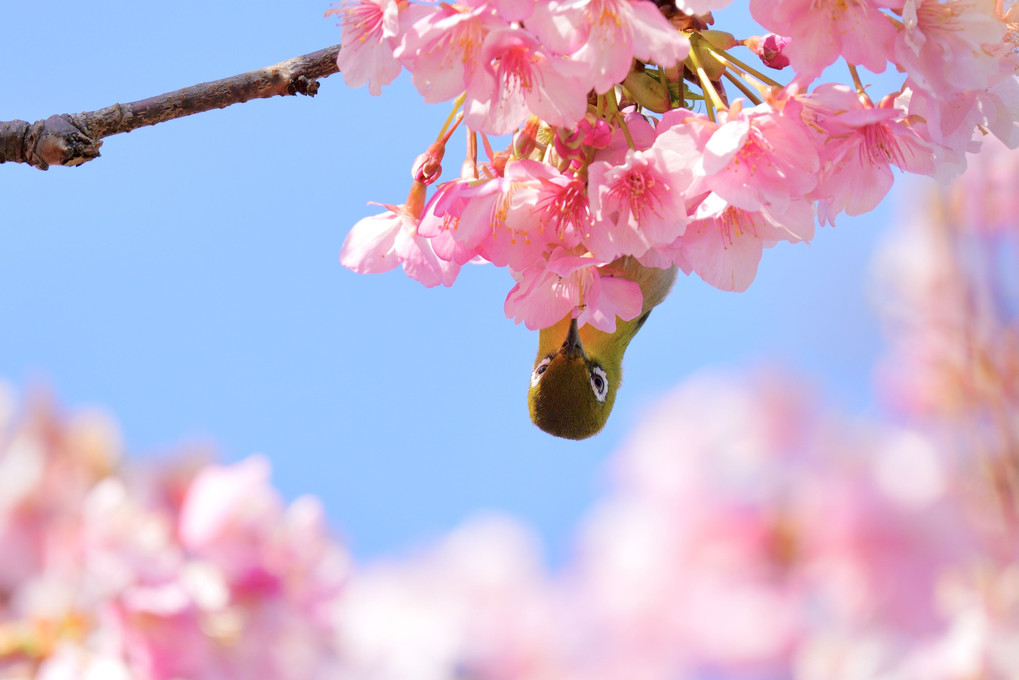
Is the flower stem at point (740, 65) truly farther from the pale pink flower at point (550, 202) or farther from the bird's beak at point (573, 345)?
the bird's beak at point (573, 345)

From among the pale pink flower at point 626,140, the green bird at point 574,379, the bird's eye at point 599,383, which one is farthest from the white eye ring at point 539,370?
the pale pink flower at point 626,140

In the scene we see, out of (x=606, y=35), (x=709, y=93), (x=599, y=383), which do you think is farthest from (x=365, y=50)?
(x=599, y=383)

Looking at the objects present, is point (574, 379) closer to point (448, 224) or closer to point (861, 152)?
point (448, 224)

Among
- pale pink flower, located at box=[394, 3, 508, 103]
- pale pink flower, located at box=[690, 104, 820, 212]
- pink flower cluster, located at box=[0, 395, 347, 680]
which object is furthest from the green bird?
pale pink flower, located at box=[394, 3, 508, 103]

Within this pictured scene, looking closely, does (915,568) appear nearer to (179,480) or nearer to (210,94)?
(210,94)

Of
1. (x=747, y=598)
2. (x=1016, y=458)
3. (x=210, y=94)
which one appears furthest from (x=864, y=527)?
(x=210, y=94)
